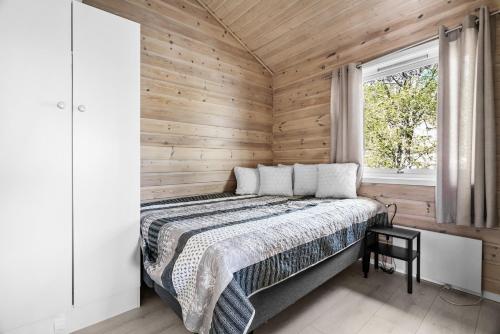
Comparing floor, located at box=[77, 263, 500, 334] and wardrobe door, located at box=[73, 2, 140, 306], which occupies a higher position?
wardrobe door, located at box=[73, 2, 140, 306]

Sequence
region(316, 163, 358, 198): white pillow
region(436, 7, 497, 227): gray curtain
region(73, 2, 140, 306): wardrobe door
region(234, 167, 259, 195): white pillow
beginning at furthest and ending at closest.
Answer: region(234, 167, 259, 195): white pillow
region(316, 163, 358, 198): white pillow
region(436, 7, 497, 227): gray curtain
region(73, 2, 140, 306): wardrobe door

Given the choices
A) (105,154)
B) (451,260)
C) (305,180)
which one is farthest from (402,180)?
(105,154)

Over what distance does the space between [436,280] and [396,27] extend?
2196 mm

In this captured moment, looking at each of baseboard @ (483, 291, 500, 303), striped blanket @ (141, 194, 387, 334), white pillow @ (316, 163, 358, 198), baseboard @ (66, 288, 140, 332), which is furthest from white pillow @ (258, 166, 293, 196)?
baseboard @ (483, 291, 500, 303)

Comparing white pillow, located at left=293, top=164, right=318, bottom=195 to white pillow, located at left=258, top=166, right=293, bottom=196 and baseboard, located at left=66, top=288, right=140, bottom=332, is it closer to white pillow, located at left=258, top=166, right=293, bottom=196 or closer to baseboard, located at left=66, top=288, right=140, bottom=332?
white pillow, located at left=258, top=166, right=293, bottom=196

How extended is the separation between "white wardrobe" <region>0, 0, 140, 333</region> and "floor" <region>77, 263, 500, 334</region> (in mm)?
183

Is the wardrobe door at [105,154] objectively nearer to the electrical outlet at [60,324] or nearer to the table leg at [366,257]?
the electrical outlet at [60,324]

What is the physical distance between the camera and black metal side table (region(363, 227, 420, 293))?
1832 millimetres

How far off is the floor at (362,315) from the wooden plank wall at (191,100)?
1.06 metres

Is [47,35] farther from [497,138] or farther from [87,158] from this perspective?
[497,138]

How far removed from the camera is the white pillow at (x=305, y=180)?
8.57 feet

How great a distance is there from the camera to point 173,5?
2426 mm

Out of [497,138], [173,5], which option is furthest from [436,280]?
[173,5]

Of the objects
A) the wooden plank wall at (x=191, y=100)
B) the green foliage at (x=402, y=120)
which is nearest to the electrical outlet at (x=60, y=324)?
the wooden plank wall at (x=191, y=100)
